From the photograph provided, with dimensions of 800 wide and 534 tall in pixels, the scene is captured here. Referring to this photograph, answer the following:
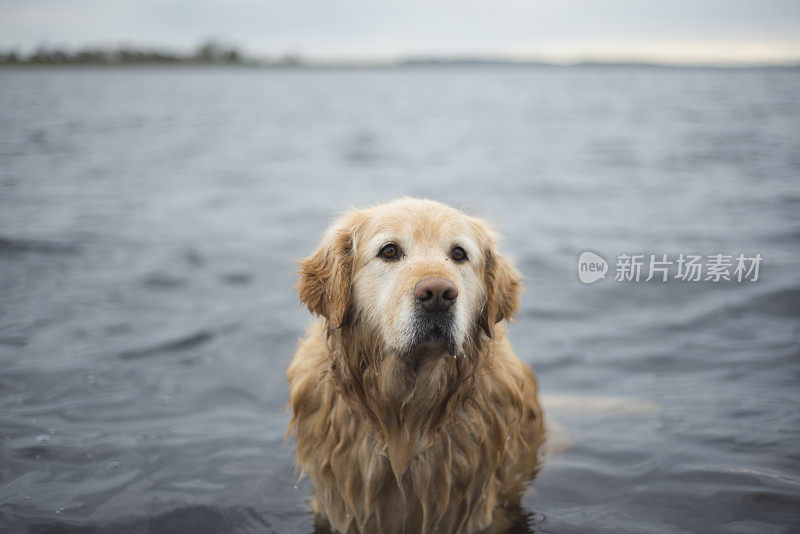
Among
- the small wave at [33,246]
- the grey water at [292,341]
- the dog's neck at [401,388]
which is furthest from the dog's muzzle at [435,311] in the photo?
the small wave at [33,246]

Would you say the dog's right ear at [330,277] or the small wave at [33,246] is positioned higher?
the dog's right ear at [330,277]

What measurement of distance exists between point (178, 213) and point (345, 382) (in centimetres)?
1048

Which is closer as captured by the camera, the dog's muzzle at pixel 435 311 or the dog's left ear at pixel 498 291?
the dog's muzzle at pixel 435 311

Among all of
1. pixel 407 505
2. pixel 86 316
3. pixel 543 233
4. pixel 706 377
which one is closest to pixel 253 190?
pixel 543 233

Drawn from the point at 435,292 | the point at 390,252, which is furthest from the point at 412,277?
the point at 390,252

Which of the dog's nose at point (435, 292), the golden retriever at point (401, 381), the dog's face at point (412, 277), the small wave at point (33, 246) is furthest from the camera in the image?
the small wave at point (33, 246)

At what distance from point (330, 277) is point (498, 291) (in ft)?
3.26

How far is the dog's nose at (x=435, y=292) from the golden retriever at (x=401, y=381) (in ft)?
0.57

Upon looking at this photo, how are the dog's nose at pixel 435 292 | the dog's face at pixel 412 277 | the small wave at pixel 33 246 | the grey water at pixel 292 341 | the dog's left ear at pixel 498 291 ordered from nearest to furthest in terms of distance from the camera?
the dog's nose at pixel 435 292 → the dog's face at pixel 412 277 → the dog's left ear at pixel 498 291 → the grey water at pixel 292 341 → the small wave at pixel 33 246

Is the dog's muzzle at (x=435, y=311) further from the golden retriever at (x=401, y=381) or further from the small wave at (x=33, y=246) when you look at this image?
the small wave at (x=33, y=246)

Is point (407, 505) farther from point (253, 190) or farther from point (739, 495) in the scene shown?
point (253, 190)

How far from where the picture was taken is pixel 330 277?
3.69 metres

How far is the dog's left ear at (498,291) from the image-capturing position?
3717 mm

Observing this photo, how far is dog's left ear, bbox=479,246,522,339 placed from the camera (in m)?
3.72
